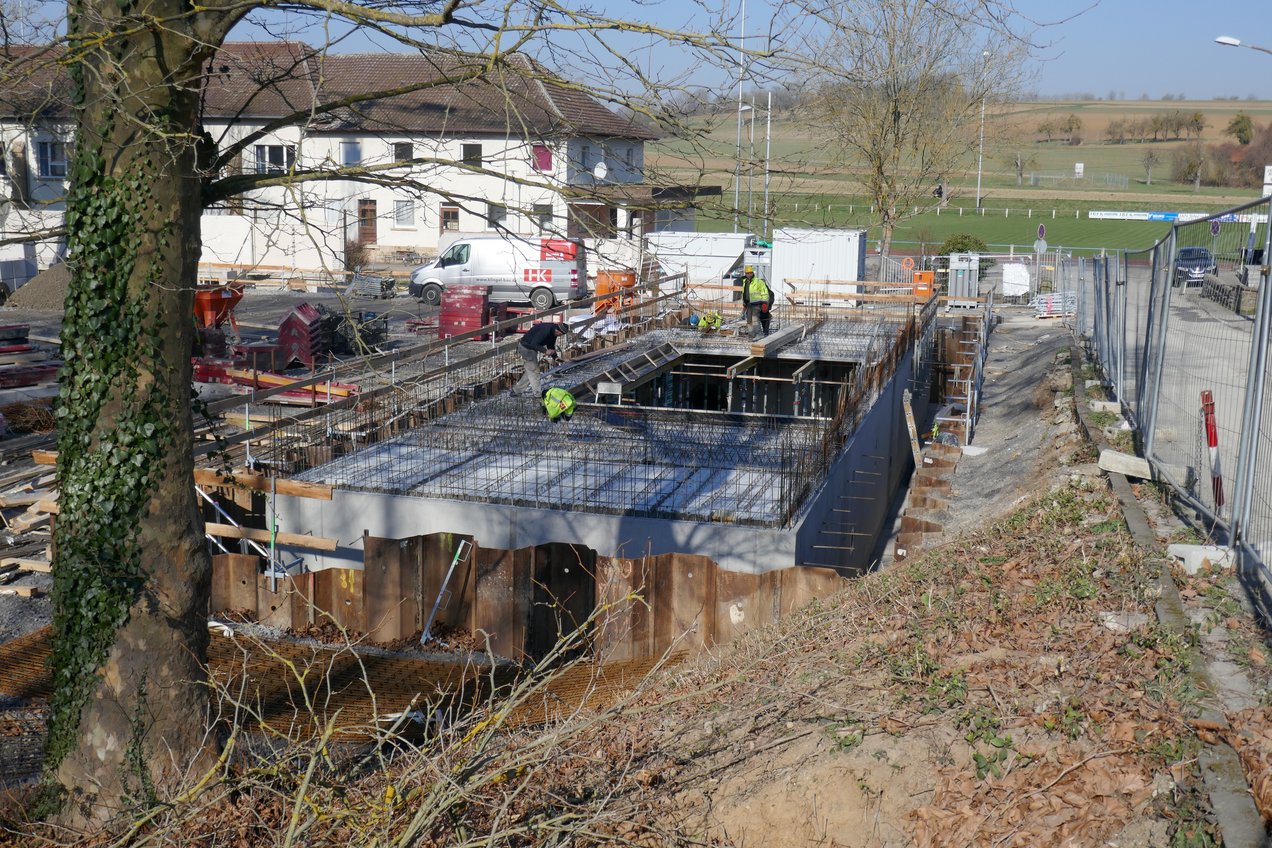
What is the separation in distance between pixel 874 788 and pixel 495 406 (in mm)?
11139

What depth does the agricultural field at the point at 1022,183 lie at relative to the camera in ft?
26.3

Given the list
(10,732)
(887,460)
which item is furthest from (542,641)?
(887,460)

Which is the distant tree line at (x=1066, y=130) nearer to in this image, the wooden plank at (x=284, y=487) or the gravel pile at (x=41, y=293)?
the gravel pile at (x=41, y=293)

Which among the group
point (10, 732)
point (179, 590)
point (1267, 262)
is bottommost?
point (10, 732)

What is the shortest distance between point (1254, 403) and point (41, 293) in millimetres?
35135

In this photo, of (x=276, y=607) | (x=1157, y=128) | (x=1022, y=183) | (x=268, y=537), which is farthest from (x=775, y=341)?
(x=1157, y=128)

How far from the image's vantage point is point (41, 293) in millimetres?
34125

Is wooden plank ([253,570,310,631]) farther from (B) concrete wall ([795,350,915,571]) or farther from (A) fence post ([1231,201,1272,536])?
(A) fence post ([1231,201,1272,536])

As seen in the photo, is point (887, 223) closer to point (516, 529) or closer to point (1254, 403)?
point (516, 529)

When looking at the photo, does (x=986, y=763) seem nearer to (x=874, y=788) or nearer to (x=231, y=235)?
(x=874, y=788)

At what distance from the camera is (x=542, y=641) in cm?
1062

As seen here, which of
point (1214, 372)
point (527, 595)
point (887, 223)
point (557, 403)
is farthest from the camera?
point (887, 223)

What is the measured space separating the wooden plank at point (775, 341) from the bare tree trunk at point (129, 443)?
14913 millimetres

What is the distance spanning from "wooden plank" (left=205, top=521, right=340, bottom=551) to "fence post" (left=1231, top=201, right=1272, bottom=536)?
7.96m
